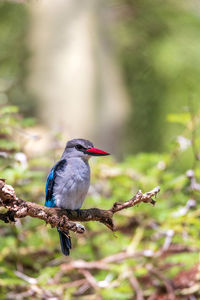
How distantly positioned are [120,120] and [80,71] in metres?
1.08

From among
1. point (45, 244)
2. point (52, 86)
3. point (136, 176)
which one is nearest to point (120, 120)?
point (52, 86)

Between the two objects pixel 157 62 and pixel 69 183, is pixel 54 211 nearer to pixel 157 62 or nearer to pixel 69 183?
pixel 69 183

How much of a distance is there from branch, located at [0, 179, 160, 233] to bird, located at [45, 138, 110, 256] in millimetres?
417

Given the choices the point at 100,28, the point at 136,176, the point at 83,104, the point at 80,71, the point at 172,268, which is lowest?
the point at 172,268

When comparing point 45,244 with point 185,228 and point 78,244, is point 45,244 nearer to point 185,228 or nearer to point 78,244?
point 78,244

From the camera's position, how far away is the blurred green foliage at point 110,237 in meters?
3.82

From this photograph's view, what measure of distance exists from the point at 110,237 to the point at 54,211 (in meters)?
2.37

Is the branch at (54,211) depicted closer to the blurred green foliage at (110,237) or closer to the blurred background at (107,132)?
the blurred background at (107,132)

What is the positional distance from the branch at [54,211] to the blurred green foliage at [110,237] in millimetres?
1271

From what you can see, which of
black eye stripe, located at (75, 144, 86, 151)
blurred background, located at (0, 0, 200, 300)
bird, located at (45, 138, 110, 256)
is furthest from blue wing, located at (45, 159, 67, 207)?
blurred background, located at (0, 0, 200, 300)

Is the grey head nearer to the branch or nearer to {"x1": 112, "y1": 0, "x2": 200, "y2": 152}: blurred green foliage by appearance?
the branch

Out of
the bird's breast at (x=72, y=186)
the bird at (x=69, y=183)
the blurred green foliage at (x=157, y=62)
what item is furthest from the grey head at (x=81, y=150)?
the blurred green foliage at (x=157, y=62)

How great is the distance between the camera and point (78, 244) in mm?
4805

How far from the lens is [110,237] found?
4648 mm
